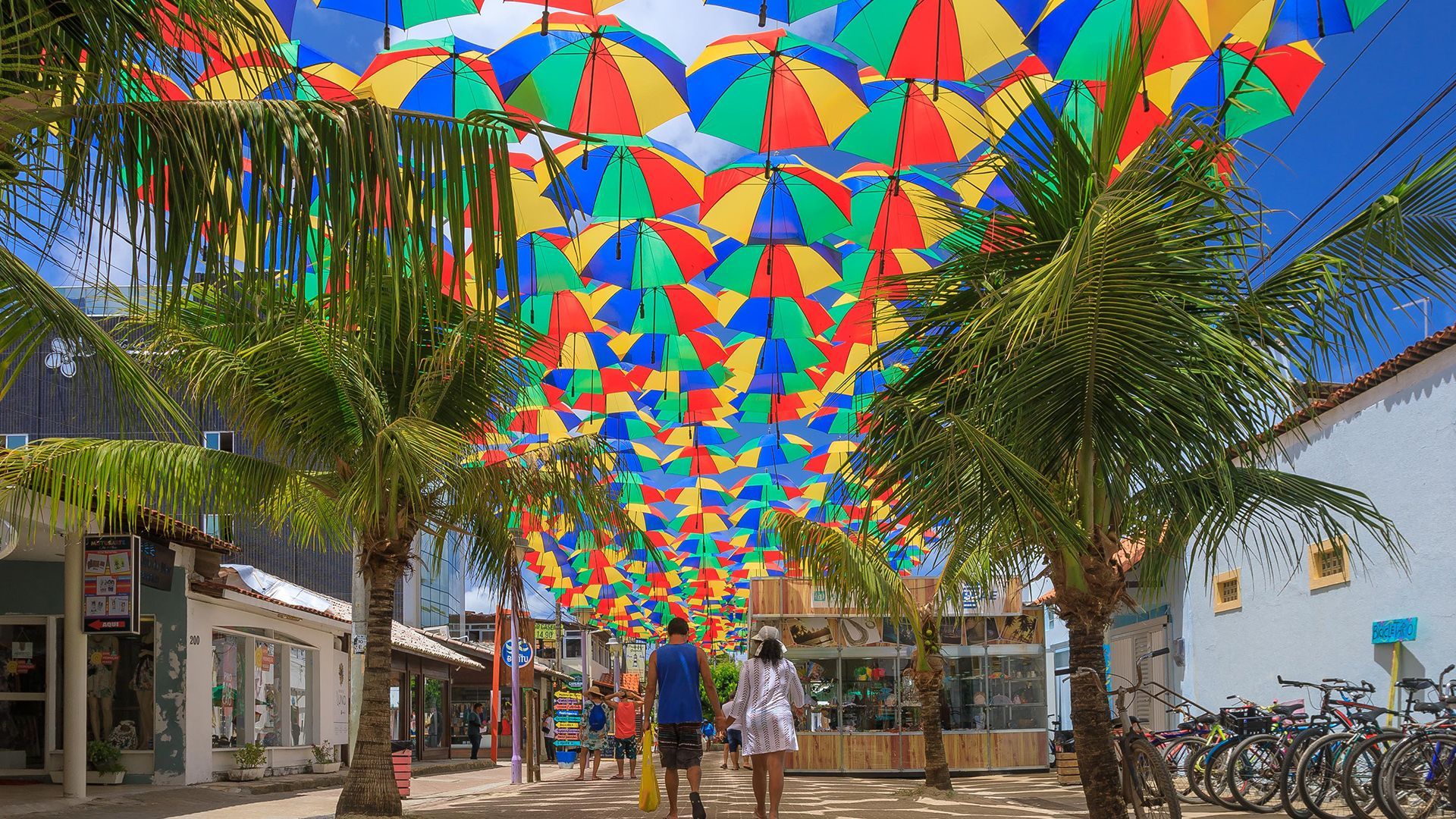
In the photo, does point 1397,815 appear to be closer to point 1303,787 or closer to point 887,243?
point 1303,787

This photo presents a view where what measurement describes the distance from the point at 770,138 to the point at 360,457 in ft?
17.0

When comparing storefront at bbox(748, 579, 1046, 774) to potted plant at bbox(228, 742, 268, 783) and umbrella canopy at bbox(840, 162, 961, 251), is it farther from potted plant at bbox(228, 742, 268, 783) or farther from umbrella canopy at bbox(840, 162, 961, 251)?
umbrella canopy at bbox(840, 162, 961, 251)

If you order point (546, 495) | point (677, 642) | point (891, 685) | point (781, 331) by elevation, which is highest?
point (781, 331)

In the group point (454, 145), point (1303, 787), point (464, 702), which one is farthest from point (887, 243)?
point (464, 702)

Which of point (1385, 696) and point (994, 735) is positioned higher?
point (1385, 696)

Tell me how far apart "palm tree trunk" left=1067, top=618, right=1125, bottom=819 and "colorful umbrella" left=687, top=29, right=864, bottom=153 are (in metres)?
6.56

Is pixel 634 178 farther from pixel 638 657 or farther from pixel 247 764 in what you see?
pixel 638 657

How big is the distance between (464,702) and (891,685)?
4191 cm

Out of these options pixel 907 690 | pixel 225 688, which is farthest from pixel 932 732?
pixel 225 688

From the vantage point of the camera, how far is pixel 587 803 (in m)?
15.4

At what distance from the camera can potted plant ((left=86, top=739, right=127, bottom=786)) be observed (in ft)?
54.7

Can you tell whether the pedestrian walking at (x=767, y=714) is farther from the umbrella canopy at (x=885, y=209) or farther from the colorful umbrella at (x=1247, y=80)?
the colorful umbrella at (x=1247, y=80)

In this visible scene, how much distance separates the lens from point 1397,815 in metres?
9.97

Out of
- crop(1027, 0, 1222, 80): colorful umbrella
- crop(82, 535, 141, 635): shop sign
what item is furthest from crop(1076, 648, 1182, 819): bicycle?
crop(82, 535, 141, 635): shop sign
